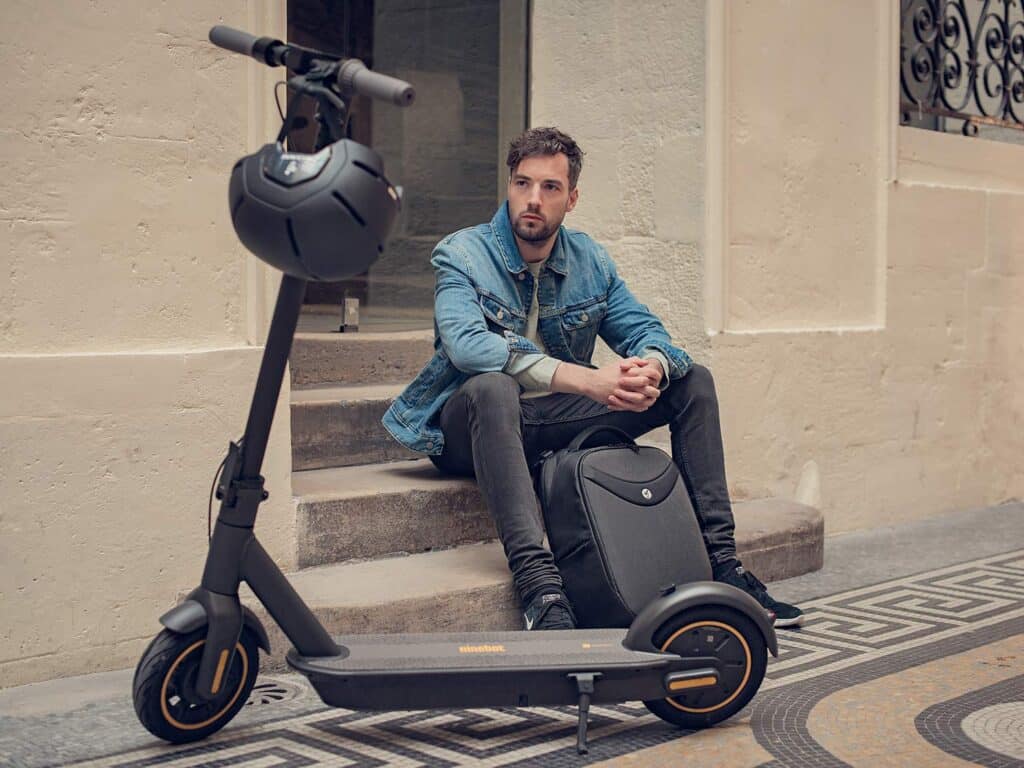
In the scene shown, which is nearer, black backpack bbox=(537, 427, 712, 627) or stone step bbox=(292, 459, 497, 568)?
black backpack bbox=(537, 427, 712, 627)

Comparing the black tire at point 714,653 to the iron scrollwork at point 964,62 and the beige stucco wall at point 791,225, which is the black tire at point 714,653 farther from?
the iron scrollwork at point 964,62

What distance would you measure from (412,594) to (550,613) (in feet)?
1.33

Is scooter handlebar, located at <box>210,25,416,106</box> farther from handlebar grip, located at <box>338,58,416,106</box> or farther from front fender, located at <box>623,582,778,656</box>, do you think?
front fender, located at <box>623,582,778,656</box>

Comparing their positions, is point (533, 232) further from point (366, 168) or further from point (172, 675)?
point (172, 675)

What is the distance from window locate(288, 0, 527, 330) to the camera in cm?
615

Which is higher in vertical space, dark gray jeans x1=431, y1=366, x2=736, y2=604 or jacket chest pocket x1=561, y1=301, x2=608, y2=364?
jacket chest pocket x1=561, y1=301, x2=608, y2=364

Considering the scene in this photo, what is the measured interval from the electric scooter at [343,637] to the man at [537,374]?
1.95 ft

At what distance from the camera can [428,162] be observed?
20.5ft

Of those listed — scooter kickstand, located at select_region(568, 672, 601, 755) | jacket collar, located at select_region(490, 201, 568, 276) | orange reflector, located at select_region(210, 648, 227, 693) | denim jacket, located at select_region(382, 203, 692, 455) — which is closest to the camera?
orange reflector, located at select_region(210, 648, 227, 693)

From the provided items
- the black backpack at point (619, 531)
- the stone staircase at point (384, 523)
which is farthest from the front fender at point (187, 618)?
the black backpack at point (619, 531)

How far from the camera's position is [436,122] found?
6.24 metres

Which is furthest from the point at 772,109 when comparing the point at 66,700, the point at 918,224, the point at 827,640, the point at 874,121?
the point at 66,700

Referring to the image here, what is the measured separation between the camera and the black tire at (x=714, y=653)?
311cm

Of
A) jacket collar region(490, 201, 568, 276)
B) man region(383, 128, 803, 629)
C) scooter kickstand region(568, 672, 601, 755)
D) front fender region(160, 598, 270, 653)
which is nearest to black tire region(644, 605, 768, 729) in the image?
scooter kickstand region(568, 672, 601, 755)
